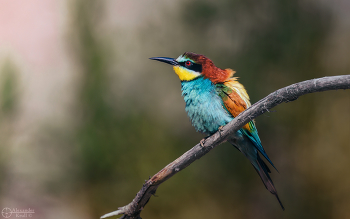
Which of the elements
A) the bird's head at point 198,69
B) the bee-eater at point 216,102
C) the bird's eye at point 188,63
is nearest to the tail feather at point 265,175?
the bee-eater at point 216,102

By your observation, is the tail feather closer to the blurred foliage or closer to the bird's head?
the bird's head

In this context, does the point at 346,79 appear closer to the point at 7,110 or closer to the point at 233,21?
the point at 233,21

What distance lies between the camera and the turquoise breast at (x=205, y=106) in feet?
4.39

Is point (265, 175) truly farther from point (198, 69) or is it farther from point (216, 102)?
point (198, 69)

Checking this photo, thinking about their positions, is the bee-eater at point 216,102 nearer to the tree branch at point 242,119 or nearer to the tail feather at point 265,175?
the tail feather at point 265,175

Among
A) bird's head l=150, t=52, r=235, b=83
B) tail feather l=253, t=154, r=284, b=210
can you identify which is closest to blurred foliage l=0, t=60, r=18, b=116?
bird's head l=150, t=52, r=235, b=83

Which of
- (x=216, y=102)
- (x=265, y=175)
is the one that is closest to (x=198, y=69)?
(x=216, y=102)

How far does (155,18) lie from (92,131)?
1234 mm

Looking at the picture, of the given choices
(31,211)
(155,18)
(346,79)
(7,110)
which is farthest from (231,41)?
(31,211)

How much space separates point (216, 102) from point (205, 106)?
0.06 meters

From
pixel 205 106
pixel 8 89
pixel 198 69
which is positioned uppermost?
pixel 8 89

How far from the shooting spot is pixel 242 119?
1026 millimetres

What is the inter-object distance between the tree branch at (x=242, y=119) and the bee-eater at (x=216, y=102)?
7.0 inches

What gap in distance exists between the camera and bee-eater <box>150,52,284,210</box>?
135 cm
